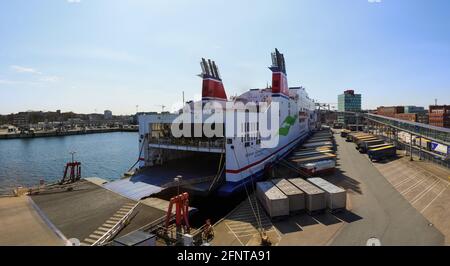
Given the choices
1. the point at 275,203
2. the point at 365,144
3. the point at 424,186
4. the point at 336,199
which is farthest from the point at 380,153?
the point at 275,203

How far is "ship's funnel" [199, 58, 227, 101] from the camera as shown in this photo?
1374 inches

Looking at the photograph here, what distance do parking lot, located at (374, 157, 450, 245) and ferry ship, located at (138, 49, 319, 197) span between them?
13.5 m

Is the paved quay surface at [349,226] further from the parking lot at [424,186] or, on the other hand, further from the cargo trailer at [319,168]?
the cargo trailer at [319,168]

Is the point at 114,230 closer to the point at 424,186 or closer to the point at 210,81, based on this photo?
the point at 210,81

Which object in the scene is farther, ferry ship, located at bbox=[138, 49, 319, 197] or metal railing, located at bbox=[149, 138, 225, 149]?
metal railing, located at bbox=[149, 138, 225, 149]

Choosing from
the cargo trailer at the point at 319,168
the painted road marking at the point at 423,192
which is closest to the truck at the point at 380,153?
the cargo trailer at the point at 319,168

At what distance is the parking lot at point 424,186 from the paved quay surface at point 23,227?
22080mm

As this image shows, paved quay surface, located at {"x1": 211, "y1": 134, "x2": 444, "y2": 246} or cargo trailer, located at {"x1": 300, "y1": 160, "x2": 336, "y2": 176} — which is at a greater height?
cargo trailer, located at {"x1": 300, "y1": 160, "x2": 336, "y2": 176}

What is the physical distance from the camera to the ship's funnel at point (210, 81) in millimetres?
34906

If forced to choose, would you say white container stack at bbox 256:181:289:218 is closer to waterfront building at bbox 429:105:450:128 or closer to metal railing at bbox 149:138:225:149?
metal railing at bbox 149:138:225:149

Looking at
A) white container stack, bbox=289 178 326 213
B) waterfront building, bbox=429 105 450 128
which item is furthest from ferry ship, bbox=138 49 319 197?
waterfront building, bbox=429 105 450 128
